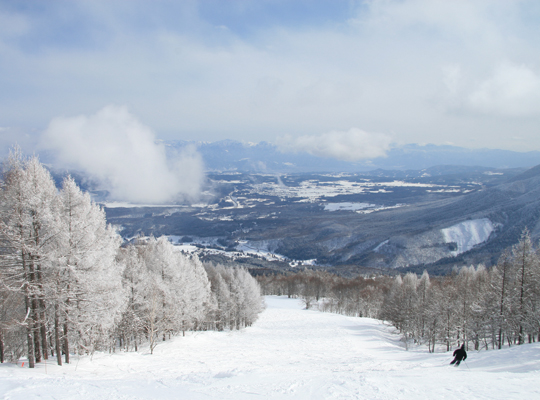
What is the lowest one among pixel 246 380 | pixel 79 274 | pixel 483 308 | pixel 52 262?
pixel 483 308

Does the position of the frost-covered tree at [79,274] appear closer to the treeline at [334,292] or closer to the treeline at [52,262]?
the treeline at [52,262]

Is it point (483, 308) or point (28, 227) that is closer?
point (28, 227)

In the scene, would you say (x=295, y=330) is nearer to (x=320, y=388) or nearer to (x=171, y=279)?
(x=171, y=279)

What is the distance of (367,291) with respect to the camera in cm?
8831

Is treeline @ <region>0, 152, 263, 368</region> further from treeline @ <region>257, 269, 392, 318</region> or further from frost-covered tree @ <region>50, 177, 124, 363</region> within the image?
treeline @ <region>257, 269, 392, 318</region>

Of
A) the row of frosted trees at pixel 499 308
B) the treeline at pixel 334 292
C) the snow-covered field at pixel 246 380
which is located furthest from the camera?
the treeline at pixel 334 292

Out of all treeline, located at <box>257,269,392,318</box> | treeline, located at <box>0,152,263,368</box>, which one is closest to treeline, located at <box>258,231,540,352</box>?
treeline, located at <box>257,269,392,318</box>

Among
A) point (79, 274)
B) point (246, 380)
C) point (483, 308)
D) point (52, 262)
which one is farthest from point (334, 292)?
point (52, 262)

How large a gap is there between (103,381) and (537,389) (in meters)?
19.3

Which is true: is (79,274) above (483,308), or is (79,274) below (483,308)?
above

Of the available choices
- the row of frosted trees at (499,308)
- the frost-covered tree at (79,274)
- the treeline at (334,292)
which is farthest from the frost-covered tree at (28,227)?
the treeline at (334,292)

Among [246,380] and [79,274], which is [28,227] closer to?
[79,274]

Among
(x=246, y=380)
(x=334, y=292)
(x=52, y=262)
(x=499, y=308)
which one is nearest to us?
(x=246, y=380)

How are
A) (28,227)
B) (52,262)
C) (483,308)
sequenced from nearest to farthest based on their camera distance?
1. (28,227)
2. (52,262)
3. (483,308)
